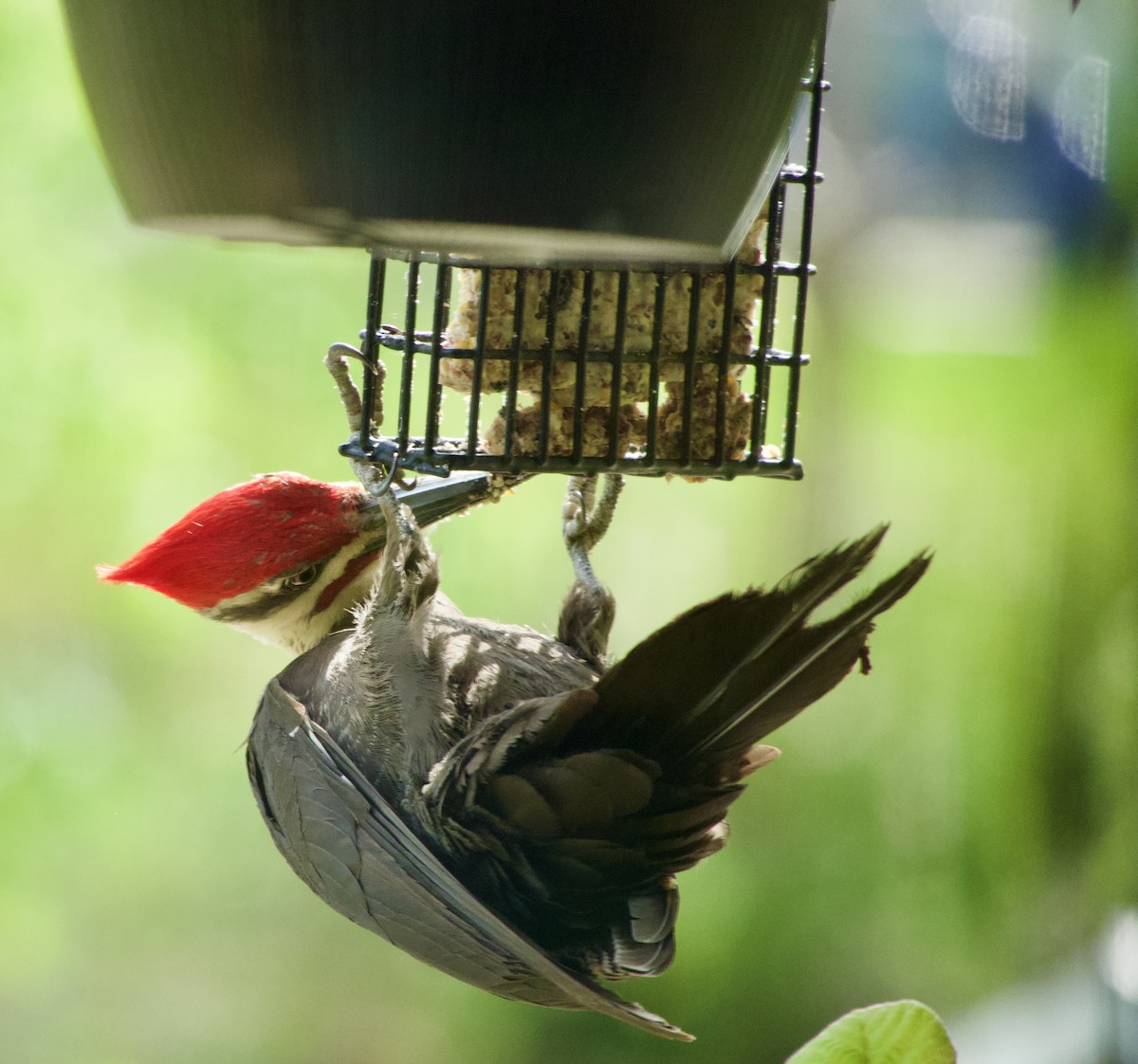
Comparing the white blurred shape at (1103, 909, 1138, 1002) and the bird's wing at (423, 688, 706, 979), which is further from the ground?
the bird's wing at (423, 688, 706, 979)

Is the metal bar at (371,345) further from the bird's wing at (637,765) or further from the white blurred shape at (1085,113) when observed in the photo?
the white blurred shape at (1085,113)

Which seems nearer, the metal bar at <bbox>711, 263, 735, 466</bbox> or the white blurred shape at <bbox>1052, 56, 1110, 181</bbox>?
the metal bar at <bbox>711, 263, 735, 466</bbox>

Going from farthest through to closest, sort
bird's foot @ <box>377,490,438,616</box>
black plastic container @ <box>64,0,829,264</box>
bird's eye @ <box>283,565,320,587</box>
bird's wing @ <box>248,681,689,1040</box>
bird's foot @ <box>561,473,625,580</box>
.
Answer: bird's eye @ <box>283,565,320,587</box> < bird's foot @ <box>561,473,625,580</box> < bird's foot @ <box>377,490,438,616</box> < bird's wing @ <box>248,681,689,1040</box> < black plastic container @ <box>64,0,829,264</box>

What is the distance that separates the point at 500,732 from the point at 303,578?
533mm

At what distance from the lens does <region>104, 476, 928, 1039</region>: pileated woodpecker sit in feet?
5.13

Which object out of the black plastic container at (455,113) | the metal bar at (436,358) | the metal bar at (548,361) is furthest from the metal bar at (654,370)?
the black plastic container at (455,113)

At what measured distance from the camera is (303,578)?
2156mm

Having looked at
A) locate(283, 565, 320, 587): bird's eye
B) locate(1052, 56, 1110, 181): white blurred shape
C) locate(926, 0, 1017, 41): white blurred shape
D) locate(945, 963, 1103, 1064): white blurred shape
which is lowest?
locate(945, 963, 1103, 1064): white blurred shape

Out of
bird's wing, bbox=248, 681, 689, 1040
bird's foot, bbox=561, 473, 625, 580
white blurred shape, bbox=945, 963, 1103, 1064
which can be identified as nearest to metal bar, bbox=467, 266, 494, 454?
bird's foot, bbox=561, 473, 625, 580

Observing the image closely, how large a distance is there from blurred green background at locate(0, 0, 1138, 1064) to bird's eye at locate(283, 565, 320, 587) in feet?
7.83

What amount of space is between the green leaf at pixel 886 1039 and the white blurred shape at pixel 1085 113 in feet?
12.4

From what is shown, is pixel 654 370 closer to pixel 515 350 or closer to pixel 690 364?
pixel 690 364

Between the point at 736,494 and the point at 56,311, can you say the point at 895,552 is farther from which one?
the point at 56,311

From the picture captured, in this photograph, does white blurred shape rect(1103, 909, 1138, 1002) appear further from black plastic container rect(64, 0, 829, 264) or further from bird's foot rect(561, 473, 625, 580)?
black plastic container rect(64, 0, 829, 264)
